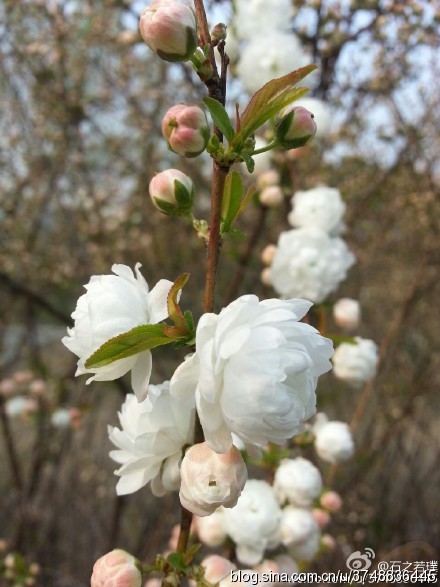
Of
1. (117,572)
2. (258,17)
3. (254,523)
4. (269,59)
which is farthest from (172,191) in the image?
(258,17)

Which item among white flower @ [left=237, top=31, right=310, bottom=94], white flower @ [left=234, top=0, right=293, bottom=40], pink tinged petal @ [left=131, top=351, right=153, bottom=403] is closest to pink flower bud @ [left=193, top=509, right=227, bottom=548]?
pink tinged petal @ [left=131, top=351, right=153, bottom=403]

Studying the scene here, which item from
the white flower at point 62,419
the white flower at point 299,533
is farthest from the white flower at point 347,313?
the white flower at point 62,419

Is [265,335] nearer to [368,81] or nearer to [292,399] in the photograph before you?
[292,399]

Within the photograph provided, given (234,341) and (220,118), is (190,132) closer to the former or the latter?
(220,118)

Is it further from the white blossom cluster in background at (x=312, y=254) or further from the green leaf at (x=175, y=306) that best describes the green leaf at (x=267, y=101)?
the white blossom cluster in background at (x=312, y=254)

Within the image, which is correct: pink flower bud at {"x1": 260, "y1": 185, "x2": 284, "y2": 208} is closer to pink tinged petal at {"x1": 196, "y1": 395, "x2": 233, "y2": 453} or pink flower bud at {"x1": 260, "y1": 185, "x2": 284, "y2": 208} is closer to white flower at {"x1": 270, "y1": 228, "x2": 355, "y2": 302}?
white flower at {"x1": 270, "y1": 228, "x2": 355, "y2": 302}
